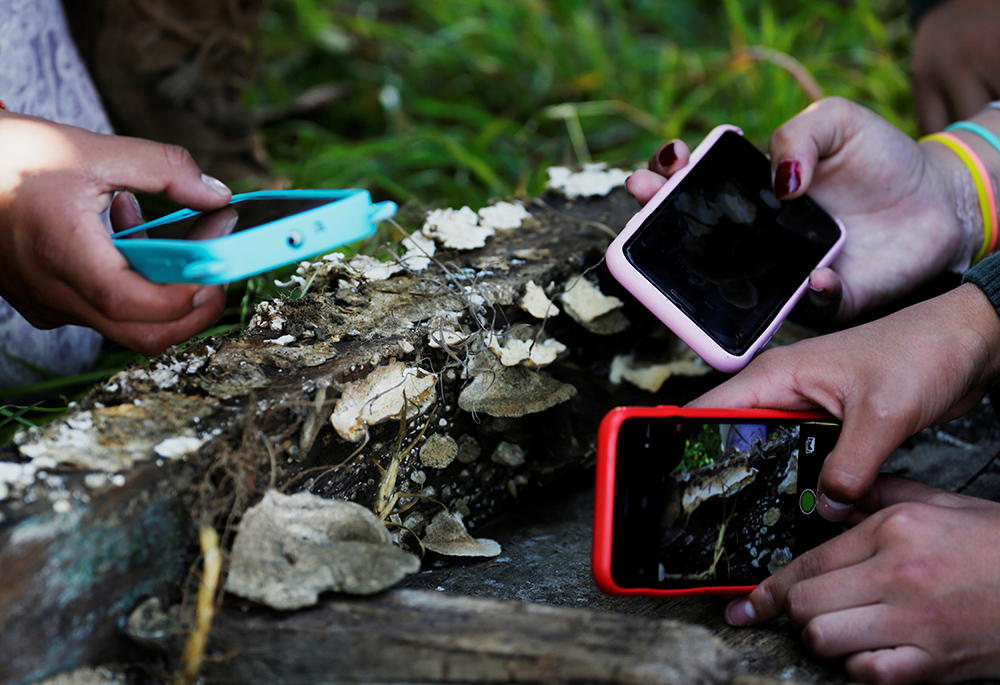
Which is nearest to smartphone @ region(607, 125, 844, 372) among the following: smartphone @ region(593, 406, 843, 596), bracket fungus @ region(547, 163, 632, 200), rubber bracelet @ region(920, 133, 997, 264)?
smartphone @ region(593, 406, 843, 596)

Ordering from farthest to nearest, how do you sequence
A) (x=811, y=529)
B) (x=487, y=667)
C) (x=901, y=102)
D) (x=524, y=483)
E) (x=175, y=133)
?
(x=901, y=102) → (x=175, y=133) → (x=524, y=483) → (x=811, y=529) → (x=487, y=667)

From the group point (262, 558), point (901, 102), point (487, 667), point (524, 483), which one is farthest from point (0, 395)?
point (901, 102)

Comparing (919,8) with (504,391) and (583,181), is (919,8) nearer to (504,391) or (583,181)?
(583,181)

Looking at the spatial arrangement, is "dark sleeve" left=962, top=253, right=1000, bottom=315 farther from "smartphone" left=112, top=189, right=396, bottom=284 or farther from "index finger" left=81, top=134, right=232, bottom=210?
"index finger" left=81, top=134, right=232, bottom=210

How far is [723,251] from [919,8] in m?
1.38

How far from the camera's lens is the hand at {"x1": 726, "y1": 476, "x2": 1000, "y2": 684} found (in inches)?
28.1

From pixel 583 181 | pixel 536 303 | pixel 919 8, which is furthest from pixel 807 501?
pixel 919 8

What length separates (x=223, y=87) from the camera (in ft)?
6.16

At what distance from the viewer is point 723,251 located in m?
1.02

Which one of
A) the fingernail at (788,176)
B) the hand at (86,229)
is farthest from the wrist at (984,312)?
the hand at (86,229)

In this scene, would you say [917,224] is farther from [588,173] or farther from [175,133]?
[175,133]

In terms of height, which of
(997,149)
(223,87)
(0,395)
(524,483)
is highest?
(223,87)

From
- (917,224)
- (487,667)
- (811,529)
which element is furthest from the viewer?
(917,224)

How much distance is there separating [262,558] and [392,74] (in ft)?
6.97
